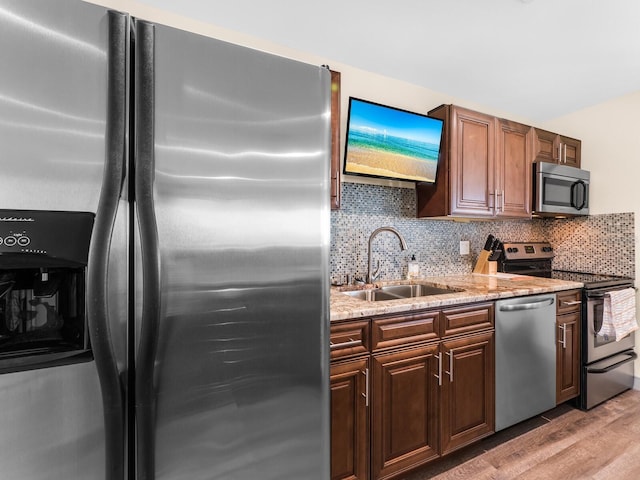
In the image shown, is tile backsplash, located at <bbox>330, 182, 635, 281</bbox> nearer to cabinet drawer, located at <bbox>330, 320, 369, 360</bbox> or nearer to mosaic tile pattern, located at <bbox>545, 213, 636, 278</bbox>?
mosaic tile pattern, located at <bbox>545, 213, 636, 278</bbox>

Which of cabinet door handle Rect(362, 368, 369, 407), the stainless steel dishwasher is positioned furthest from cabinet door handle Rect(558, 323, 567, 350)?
cabinet door handle Rect(362, 368, 369, 407)

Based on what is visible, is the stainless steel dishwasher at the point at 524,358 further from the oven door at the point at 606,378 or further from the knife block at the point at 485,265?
the knife block at the point at 485,265

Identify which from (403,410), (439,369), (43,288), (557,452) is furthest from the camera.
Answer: (557,452)

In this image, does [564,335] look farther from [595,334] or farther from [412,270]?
[412,270]

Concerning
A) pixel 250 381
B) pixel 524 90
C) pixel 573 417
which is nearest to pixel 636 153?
pixel 524 90

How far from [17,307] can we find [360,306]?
4.04 feet

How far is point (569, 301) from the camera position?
7.92 ft

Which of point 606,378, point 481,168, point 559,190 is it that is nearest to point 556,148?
point 559,190

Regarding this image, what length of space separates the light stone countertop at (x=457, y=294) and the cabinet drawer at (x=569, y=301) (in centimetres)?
5

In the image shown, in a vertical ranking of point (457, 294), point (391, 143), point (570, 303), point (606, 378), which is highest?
point (391, 143)

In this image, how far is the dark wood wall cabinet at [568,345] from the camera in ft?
7.70

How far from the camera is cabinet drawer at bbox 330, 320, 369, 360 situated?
148cm

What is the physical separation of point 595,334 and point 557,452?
1002mm

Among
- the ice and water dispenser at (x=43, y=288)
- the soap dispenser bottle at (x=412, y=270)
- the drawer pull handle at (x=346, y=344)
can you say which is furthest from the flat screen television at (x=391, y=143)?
the ice and water dispenser at (x=43, y=288)
